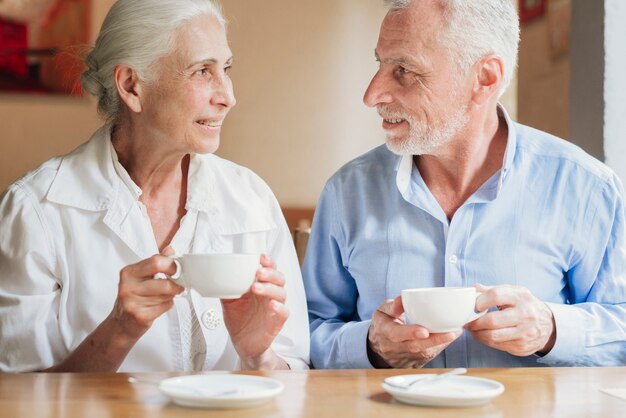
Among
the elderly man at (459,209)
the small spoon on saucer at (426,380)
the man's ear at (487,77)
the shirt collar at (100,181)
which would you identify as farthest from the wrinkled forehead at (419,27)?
the small spoon on saucer at (426,380)

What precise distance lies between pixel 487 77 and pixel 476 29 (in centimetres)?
11

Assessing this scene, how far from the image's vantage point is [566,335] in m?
1.55

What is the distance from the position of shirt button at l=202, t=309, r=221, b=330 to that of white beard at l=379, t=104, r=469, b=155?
492mm

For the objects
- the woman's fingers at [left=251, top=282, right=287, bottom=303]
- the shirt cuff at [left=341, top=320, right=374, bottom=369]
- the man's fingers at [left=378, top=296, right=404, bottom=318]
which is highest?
the woman's fingers at [left=251, top=282, right=287, bottom=303]

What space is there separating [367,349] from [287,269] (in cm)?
26

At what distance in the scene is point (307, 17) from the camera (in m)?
4.98

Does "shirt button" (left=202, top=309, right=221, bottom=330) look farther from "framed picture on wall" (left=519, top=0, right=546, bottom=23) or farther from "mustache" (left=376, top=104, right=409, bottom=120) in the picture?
"framed picture on wall" (left=519, top=0, right=546, bottom=23)

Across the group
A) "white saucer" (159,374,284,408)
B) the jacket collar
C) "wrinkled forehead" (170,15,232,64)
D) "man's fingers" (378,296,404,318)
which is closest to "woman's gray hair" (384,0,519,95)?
"wrinkled forehead" (170,15,232,64)

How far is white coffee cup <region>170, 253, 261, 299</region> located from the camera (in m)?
1.17

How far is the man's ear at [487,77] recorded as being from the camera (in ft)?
6.01

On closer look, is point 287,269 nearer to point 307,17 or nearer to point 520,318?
point 520,318

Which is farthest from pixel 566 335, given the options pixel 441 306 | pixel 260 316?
pixel 260 316

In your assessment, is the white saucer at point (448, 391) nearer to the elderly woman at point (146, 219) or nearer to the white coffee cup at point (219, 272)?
the white coffee cup at point (219, 272)

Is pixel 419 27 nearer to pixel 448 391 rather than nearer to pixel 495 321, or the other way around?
pixel 495 321
